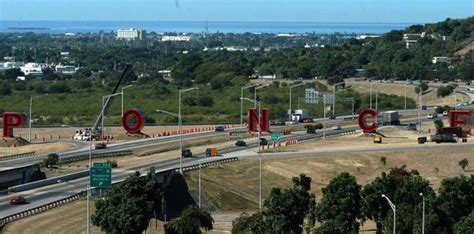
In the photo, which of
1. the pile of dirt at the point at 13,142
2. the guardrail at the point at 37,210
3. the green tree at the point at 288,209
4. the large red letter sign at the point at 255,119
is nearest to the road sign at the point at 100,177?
the green tree at the point at 288,209

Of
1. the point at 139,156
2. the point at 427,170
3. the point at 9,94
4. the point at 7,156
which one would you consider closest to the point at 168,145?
the point at 139,156

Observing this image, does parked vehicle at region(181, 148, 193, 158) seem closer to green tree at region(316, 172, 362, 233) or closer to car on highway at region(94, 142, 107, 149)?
car on highway at region(94, 142, 107, 149)

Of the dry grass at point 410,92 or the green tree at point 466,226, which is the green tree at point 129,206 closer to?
the green tree at point 466,226

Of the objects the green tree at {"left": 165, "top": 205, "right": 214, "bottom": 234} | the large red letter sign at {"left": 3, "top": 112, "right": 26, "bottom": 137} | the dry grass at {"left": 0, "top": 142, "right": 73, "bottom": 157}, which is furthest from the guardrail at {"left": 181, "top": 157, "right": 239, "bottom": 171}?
the large red letter sign at {"left": 3, "top": 112, "right": 26, "bottom": 137}

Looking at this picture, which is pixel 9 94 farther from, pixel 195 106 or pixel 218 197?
pixel 218 197

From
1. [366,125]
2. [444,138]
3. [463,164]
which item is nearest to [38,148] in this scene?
[366,125]

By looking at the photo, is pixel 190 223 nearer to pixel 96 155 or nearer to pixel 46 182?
pixel 46 182
